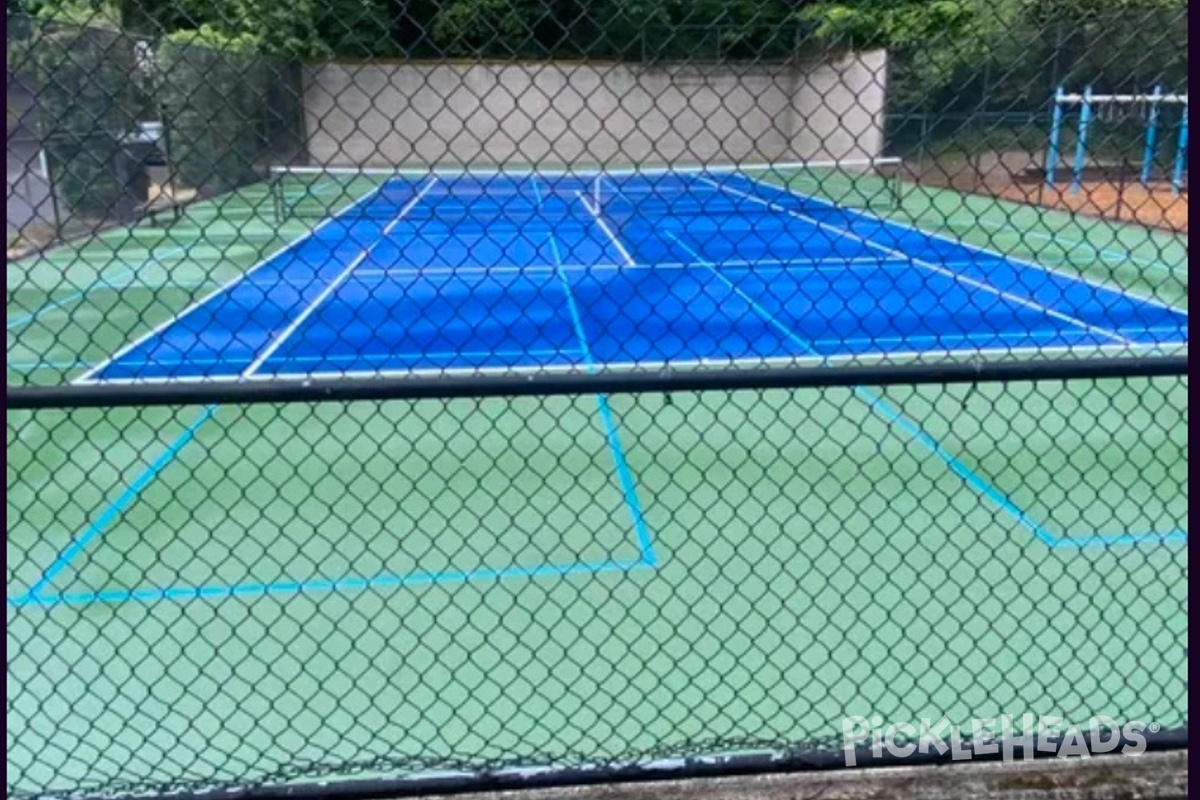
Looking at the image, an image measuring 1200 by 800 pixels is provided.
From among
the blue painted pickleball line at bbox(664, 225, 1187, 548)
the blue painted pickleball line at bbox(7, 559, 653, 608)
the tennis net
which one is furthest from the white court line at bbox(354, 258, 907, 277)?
the blue painted pickleball line at bbox(7, 559, 653, 608)

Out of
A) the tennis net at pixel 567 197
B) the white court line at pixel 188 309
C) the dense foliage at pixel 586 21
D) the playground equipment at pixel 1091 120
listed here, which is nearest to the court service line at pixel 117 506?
the white court line at pixel 188 309

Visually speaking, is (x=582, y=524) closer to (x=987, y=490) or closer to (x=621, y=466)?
(x=621, y=466)

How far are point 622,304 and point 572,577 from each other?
6.02 metres

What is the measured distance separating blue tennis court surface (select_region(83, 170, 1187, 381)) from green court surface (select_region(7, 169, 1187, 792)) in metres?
1.00

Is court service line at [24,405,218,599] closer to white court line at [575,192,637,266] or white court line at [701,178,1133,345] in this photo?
white court line at [701,178,1133,345]

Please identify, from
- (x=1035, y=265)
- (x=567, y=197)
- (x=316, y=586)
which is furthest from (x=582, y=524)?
(x=567, y=197)

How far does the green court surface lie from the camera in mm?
3521

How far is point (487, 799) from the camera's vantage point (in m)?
2.52

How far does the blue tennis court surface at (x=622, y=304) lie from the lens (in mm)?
8359

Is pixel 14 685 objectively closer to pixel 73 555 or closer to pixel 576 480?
pixel 73 555

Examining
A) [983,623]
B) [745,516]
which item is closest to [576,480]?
[745,516]

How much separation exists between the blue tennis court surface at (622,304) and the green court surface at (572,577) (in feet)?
3.29

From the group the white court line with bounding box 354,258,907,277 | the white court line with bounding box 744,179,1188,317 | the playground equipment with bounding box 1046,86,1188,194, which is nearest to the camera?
the playground equipment with bounding box 1046,86,1188,194

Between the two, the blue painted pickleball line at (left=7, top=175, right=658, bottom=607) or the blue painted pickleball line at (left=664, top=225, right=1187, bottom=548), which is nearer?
the blue painted pickleball line at (left=7, top=175, right=658, bottom=607)
